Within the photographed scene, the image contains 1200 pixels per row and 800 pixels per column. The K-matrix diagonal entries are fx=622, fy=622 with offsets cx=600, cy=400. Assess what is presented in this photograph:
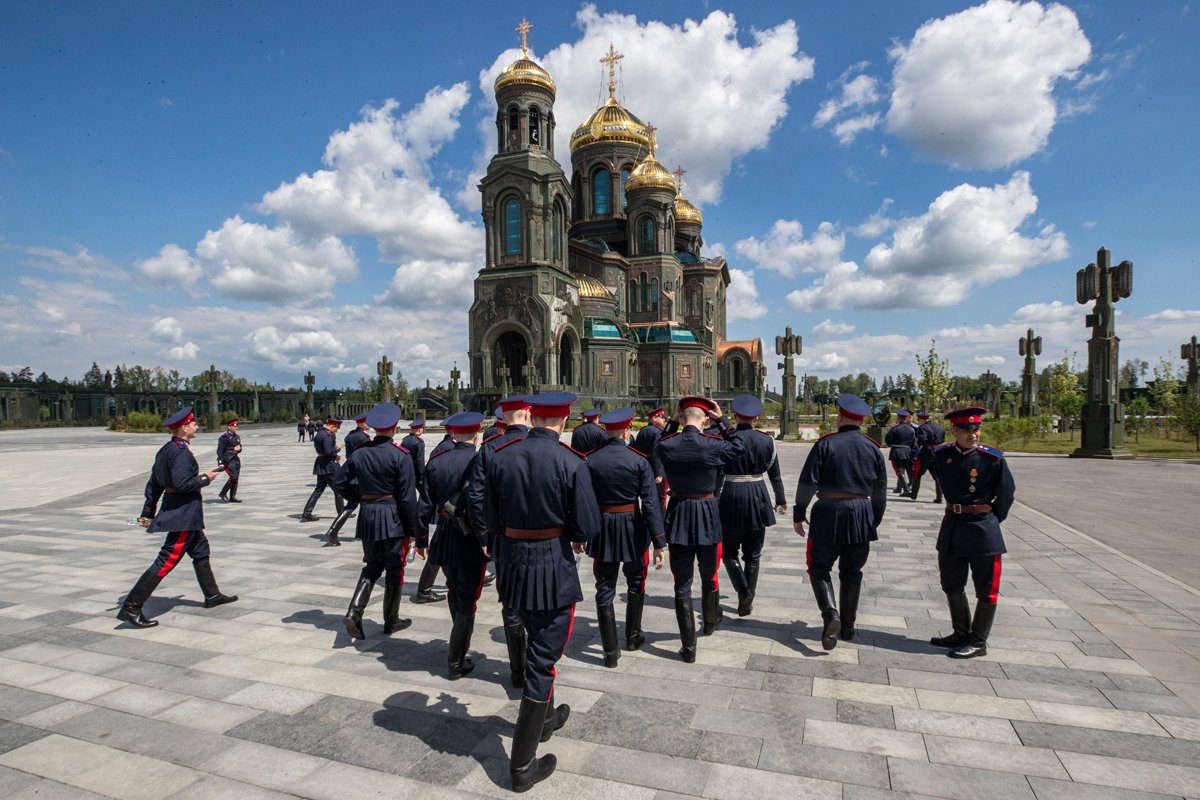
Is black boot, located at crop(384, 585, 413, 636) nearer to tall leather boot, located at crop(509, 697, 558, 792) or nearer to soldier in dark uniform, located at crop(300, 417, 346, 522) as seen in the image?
tall leather boot, located at crop(509, 697, 558, 792)

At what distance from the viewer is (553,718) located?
4.06 meters

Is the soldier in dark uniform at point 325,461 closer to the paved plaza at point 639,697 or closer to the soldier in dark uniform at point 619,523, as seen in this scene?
the paved plaza at point 639,697

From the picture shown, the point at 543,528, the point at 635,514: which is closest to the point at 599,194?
the point at 635,514

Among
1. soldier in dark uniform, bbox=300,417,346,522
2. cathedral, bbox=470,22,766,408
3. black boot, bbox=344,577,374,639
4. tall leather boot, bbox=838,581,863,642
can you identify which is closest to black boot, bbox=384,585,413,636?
black boot, bbox=344,577,374,639

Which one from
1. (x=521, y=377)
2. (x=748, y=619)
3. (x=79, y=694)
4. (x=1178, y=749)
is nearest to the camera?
(x=1178, y=749)

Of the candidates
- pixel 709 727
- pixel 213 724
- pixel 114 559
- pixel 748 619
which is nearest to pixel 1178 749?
pixel 709 727

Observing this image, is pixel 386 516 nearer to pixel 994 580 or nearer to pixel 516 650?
pixel 516 650

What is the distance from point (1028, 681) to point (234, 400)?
74.5m

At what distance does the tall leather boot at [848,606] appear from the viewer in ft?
18.6

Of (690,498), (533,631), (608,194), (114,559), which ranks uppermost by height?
(608,194)

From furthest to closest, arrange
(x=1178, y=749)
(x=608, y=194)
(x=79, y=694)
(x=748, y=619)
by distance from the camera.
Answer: (x=608, y=194) → (x=748, y=619) → (x=79, y=694) → (x=1178, y=749)

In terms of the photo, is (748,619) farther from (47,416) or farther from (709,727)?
(47,416)

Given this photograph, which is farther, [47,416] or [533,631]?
[47,416]

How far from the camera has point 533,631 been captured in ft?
12.6
